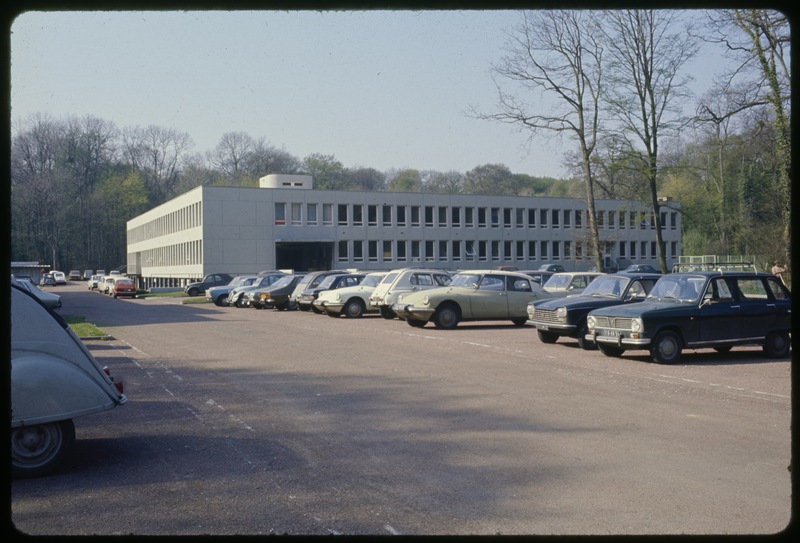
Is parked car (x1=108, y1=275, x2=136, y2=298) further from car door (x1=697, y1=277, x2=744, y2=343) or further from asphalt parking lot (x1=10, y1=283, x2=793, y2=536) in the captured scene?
car door (x1=697, y1=277, x2=744, y2=343)

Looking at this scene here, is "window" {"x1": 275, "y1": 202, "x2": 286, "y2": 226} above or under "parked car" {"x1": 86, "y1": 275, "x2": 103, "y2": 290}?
above

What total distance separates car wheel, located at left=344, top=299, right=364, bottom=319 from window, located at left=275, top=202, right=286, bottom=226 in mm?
40689

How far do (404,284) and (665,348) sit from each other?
46.4 ft

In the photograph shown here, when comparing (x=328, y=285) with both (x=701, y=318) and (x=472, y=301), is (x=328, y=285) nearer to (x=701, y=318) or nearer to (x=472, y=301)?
(x=472, y=301)

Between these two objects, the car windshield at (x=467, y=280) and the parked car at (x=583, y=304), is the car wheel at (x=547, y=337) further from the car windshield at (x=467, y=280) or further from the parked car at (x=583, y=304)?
the car windshield at (x=467, y=280)

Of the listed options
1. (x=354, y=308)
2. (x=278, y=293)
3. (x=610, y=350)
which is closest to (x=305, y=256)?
(x=278, y=293)

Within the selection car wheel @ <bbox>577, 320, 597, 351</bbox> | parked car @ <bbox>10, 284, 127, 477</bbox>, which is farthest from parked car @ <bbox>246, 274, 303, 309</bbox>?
parked car @ <bbox>10, 284, 127, 477</bbox>

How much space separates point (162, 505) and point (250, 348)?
515 inches

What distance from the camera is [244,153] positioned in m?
91.8

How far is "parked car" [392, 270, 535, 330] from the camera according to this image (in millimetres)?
24625

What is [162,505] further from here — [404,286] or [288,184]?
[288,184]

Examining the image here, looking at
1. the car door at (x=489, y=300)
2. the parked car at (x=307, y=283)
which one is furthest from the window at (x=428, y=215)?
the car door at (x=489, y=300)

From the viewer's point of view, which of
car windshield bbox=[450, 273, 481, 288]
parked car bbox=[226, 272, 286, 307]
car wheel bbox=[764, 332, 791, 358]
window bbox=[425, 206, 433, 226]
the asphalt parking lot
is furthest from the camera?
window bbox=[425, 206, 433, 226]

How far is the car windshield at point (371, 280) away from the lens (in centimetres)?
3259
